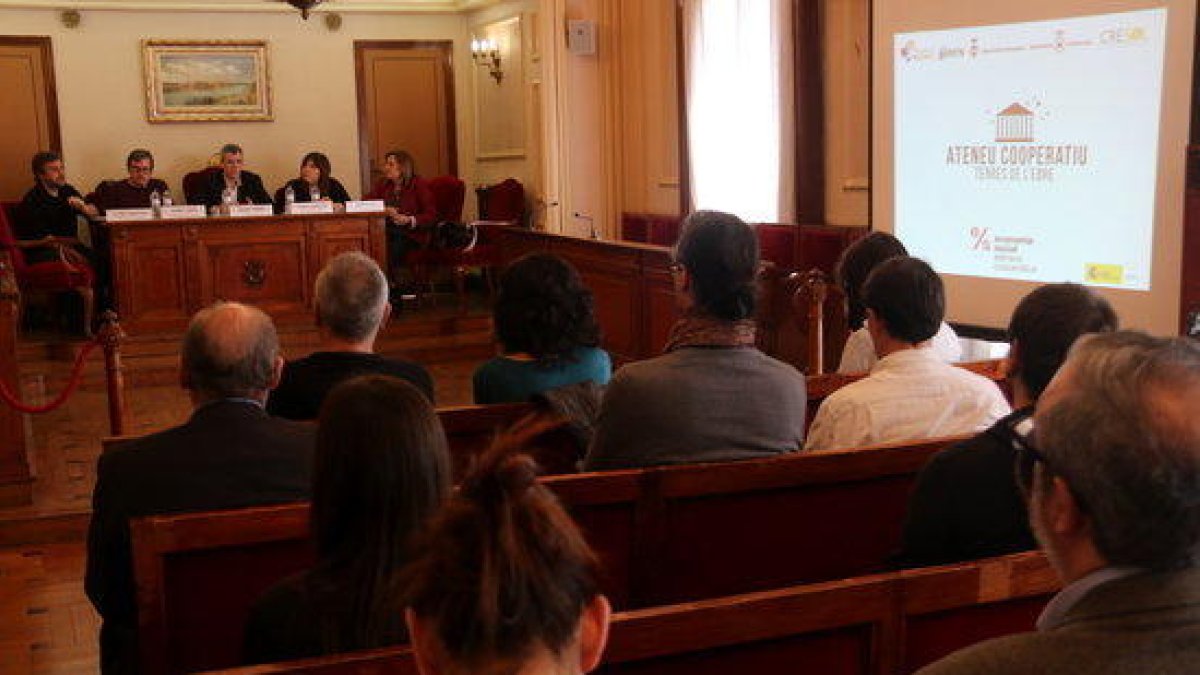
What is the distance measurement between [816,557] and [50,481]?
4.20 metres

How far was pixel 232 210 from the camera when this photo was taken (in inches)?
352

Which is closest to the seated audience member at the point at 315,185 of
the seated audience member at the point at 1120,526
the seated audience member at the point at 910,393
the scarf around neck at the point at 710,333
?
the scarf around neck at the point at 710,333

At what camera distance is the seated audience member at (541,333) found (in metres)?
3.19

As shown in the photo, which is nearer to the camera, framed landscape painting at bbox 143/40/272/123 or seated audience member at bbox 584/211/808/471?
seated audience member at bbox 584/211/808/471

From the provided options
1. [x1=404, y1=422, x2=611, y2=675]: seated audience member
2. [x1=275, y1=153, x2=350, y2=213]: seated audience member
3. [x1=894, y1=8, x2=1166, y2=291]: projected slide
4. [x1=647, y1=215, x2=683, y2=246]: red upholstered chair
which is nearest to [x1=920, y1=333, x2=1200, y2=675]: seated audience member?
[x1=404, y1=422, x2=611, y2=675]: seated audience member

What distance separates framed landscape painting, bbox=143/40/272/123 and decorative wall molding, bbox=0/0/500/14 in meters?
0.31

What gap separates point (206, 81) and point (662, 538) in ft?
32.9

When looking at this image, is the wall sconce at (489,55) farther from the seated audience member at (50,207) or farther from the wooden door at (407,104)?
the seated audience member at (50,207)

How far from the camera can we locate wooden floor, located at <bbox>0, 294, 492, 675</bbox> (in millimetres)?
4082

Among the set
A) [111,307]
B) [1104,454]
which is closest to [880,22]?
[1104,454]

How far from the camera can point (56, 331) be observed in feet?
30.4

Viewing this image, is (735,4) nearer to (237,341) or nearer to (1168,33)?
(1168,33)

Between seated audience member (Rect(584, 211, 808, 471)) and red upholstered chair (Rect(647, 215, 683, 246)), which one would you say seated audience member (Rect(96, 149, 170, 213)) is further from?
seated audience member (Rect(584, 211, 808, 471))

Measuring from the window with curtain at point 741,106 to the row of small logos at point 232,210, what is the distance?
2487 millimetres
